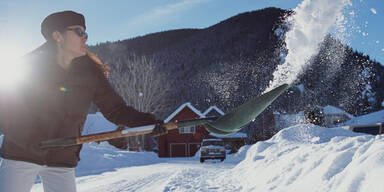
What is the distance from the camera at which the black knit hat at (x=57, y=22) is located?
2570 mm

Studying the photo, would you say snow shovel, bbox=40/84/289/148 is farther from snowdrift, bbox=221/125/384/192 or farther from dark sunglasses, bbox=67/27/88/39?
snowdrift, bbox=221/125/384/192

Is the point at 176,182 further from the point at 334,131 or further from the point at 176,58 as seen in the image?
the point at 176,58

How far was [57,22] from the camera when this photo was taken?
2.58 metres

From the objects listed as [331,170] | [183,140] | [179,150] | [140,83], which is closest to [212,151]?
[331,170]

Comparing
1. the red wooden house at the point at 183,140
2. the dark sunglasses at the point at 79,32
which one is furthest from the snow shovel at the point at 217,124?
the red wooden house at the point at 183,140

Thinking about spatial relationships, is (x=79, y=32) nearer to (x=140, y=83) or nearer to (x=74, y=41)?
(x=74, y=41)

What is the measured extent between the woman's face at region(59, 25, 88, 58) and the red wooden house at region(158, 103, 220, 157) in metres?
36.5

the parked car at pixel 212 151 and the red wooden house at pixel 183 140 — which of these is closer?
the parked car at pixel 212 151

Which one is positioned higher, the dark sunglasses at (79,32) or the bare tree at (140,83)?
the bare tree at (140,83)

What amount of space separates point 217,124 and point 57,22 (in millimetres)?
1438

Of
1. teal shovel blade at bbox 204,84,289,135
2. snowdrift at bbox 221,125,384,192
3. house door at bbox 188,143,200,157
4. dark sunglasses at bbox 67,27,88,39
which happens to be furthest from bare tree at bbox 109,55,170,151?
teal shovel blade at bbox 204,84,289,135

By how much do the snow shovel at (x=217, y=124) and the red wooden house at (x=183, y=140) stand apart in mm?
36445

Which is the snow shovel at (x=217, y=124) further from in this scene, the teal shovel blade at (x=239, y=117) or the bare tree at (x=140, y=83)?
the bare tree at (x=140, y=83)

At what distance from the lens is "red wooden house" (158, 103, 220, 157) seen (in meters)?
39.2
